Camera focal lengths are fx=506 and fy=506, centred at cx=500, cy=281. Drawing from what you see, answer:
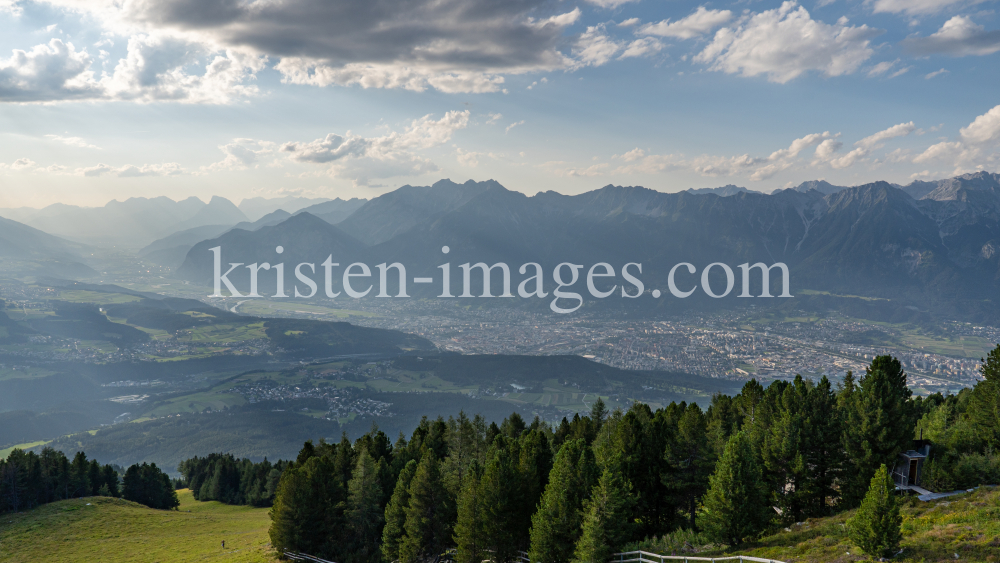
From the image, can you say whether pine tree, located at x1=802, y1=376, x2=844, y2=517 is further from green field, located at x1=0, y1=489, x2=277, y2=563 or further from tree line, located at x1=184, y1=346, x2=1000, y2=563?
green field, located at x1=0, y1=489, x2=277, y2=563

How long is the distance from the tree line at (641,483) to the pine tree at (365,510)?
0.11 m

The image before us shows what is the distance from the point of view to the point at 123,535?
56688mm

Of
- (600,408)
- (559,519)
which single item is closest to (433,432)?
(600,408)

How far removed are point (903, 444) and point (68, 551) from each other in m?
75.7

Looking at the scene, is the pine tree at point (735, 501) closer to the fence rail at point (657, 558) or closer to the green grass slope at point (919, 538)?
the green grass slope at point (919, 538)

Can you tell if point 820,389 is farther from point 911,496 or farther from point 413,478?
point 413,478

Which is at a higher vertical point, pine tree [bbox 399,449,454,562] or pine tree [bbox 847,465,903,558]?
A: pine tree [bbox 847,465,903,558]

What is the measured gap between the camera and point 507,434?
61.3 meters

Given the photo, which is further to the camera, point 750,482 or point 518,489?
point 518,489

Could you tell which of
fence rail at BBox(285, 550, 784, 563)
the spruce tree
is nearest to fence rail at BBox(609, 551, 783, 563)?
fence rail at BBox(285, 550, 784, 563)

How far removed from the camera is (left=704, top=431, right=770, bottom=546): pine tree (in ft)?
98.7

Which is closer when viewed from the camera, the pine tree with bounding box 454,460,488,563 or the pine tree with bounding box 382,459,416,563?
the pine tree with bounding box 454,460,488,563

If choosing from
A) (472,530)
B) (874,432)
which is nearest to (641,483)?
(472,530)

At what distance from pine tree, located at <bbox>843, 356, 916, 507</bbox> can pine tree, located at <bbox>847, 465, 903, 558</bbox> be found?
15633 millimetres
